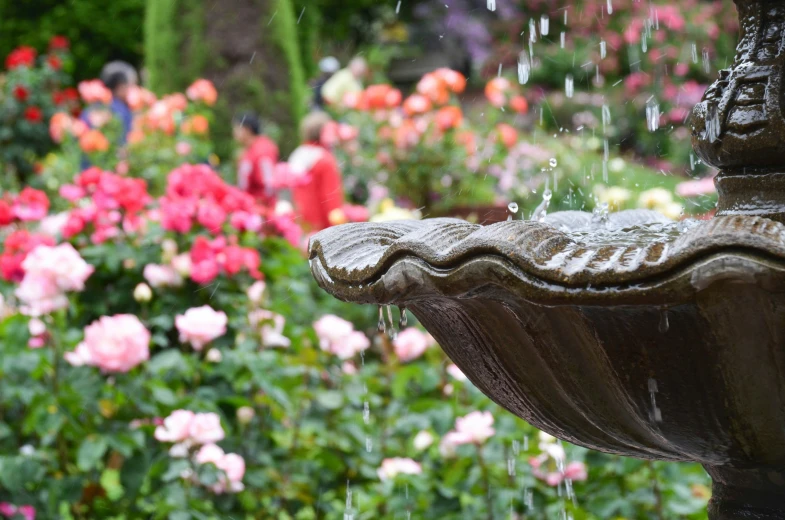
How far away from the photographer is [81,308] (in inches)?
121

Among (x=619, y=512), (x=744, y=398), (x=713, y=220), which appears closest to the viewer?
(x=713, y=220)

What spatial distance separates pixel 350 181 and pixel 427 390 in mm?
4291

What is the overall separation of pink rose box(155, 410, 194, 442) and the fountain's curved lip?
37.7 inches

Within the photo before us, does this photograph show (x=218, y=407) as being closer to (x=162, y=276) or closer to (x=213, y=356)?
(x=213, y=356)

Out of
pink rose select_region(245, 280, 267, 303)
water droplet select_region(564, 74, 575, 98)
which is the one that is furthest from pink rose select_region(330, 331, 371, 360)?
water droplet select_region(564, 74, 575, 98)

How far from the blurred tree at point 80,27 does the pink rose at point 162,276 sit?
11.5 metres

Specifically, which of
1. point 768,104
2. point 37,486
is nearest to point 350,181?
point 37,486

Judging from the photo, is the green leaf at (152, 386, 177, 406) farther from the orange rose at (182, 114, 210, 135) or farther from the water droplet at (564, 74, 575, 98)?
the water droplet at (564, 74, 575, 98)

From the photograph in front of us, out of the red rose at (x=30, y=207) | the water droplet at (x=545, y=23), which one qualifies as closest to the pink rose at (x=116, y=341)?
the red rose at (x=30, y=207)

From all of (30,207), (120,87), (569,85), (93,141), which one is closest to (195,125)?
(93,141)

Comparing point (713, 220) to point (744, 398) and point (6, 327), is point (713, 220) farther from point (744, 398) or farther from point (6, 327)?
point (6, 327)

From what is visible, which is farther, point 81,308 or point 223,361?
point 81,308

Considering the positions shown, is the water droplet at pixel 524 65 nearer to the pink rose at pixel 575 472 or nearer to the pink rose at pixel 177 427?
the pink rose at pixel 575 472

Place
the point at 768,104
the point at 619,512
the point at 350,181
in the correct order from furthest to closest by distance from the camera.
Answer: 1. the point at 350,181
2. the point at 619,512
3. the point at 768,104
